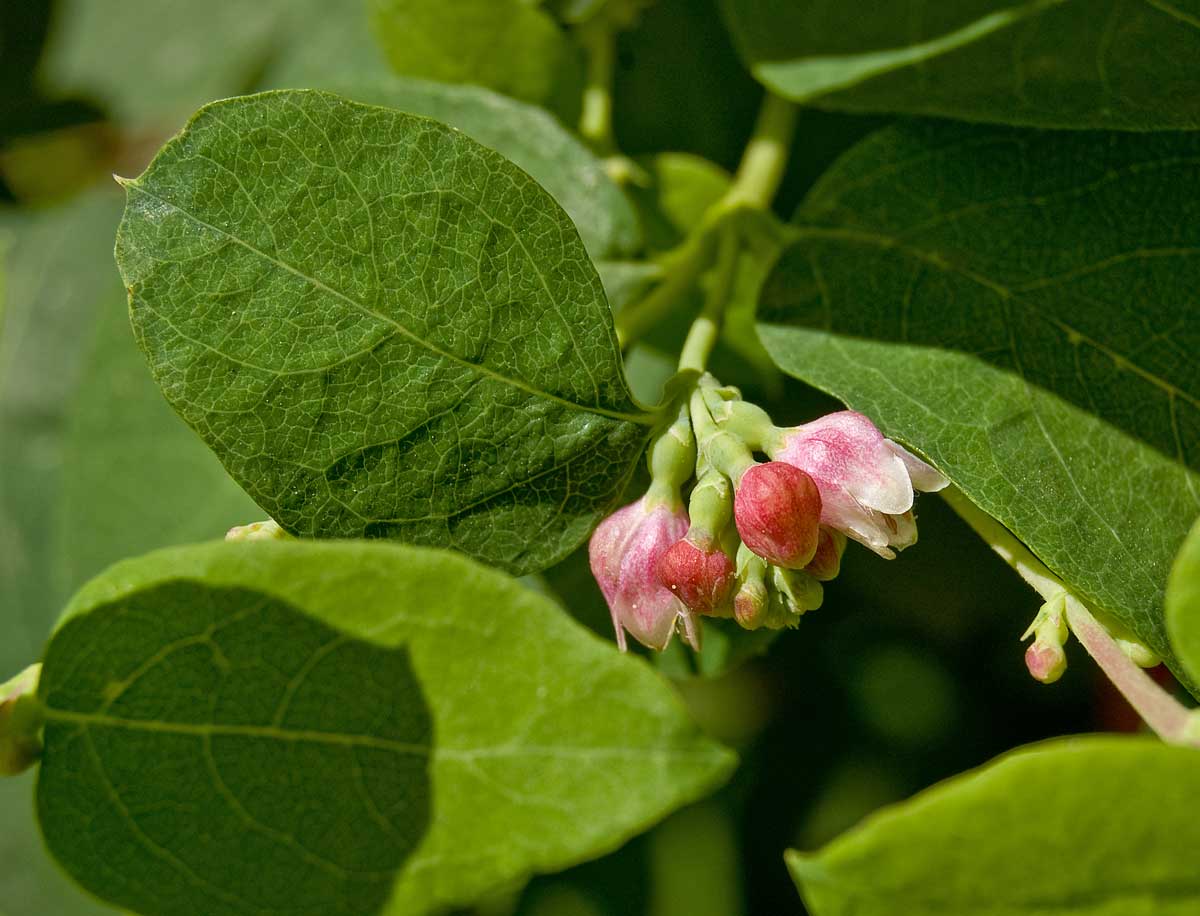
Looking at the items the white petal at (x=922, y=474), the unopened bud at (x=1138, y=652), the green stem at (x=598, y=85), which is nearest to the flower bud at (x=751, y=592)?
the white petal at (x=922, y=474)

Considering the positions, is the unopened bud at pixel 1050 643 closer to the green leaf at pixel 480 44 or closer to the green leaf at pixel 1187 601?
the green leaf at pixel 1187 601

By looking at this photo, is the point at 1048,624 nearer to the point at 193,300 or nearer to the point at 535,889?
the point at 193,300

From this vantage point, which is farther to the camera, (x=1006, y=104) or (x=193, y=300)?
(x=1006, y=104)

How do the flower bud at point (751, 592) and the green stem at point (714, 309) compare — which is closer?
the flower bud at point (751, 592)

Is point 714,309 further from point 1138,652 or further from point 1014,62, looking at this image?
point 1138,652

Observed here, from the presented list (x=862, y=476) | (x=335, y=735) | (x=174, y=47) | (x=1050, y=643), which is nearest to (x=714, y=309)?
(x=862, y=476)

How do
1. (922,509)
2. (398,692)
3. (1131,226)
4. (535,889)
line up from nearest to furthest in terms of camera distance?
(398,692)
(1131,226)
(922,509)
(535,889)

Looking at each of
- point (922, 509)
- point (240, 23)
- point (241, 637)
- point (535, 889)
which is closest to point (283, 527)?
point (241, 637)
